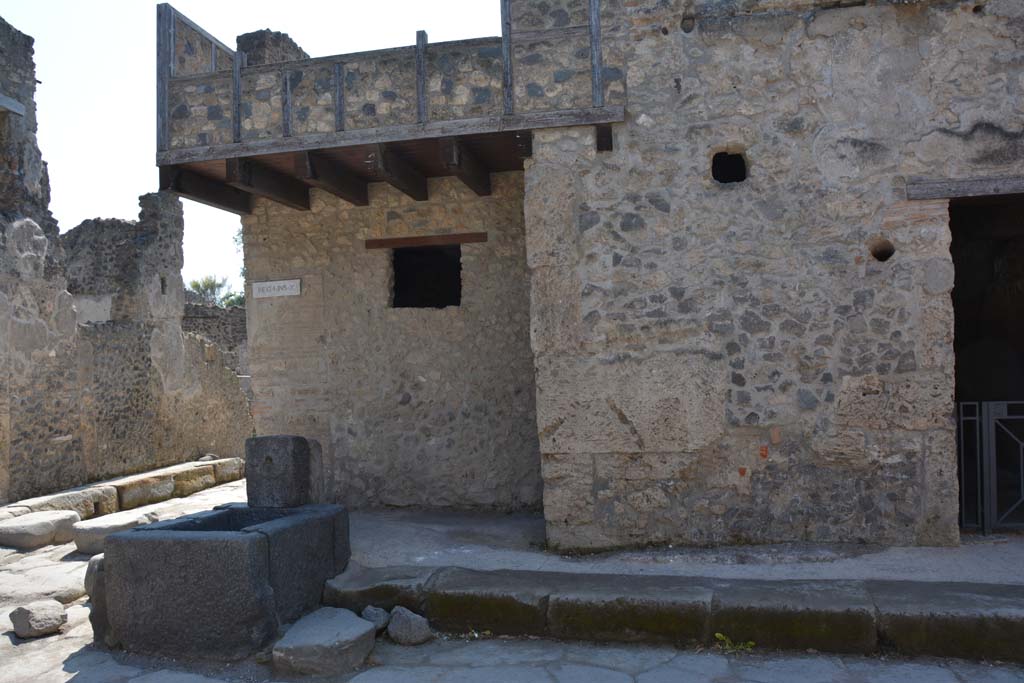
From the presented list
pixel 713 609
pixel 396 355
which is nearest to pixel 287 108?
pixel 396 355

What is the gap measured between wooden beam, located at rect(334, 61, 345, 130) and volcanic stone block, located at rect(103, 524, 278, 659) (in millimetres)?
3037

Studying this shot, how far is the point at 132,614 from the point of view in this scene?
15.2ft

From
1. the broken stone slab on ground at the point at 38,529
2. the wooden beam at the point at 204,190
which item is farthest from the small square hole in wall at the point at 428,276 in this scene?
the broken stone slab on ground at the point at 38,529

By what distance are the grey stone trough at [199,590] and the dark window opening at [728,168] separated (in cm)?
383

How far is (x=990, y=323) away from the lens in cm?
855

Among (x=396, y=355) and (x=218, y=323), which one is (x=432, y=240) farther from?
(x=218, y=323)

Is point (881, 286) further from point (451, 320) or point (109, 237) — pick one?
point (109, 237)

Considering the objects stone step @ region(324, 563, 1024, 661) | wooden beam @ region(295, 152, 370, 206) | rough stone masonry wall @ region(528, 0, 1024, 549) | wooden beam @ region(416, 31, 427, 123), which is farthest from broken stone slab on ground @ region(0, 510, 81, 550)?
wooden beam @ region(416, 31, 427, 123)

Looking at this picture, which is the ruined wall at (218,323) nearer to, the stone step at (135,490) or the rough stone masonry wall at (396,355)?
the stone step at (135,490)

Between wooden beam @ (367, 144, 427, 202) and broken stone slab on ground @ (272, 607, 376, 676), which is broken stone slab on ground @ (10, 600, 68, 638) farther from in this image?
wooden beam @ (367, 144, 427, 202)

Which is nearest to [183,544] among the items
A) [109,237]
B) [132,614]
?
[132,614]

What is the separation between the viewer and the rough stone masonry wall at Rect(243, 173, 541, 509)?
23.1ft

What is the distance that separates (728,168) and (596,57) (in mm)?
1272

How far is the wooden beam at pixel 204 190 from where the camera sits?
252 inches
